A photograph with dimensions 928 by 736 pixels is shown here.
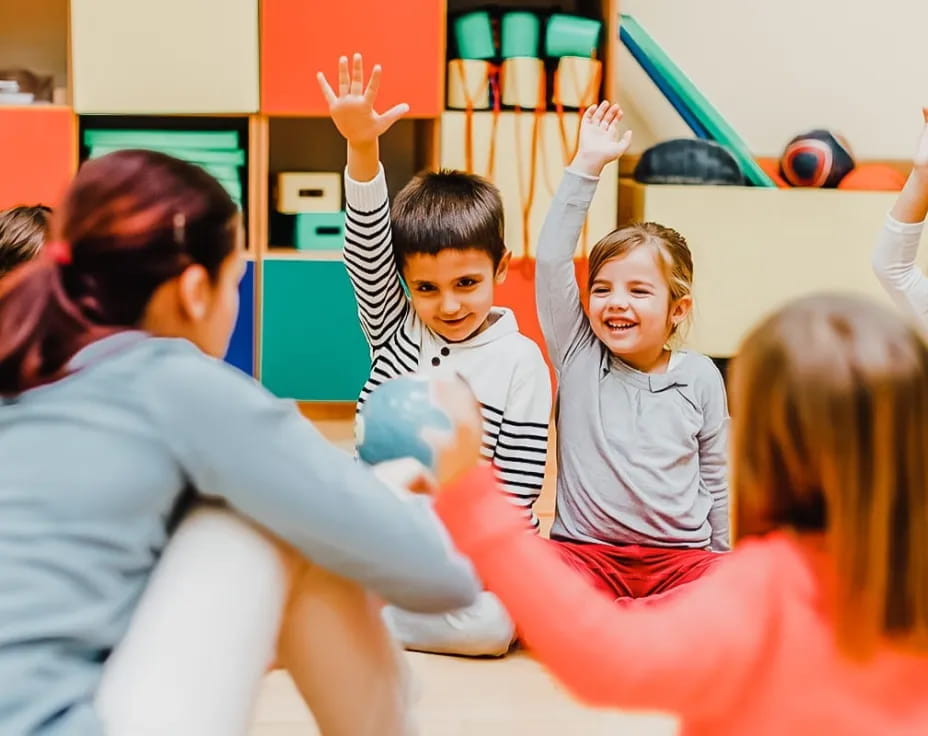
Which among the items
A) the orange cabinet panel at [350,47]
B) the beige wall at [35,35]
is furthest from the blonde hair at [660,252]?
the beige wall at [35,35]

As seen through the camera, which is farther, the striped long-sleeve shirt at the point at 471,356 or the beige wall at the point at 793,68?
the beige wall at the point at 793,68

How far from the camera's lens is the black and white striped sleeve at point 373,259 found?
5.27ft

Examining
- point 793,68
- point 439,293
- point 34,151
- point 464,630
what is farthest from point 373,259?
point 793,68

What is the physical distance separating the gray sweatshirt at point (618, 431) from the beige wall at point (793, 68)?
1.39 m

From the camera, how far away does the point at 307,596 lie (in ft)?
3.11

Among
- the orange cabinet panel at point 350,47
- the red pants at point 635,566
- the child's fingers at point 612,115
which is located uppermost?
the orange cabinet panel at point 350,47

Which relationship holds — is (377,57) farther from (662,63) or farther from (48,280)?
(48,280)

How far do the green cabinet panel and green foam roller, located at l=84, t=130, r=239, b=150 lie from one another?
0.28 meters

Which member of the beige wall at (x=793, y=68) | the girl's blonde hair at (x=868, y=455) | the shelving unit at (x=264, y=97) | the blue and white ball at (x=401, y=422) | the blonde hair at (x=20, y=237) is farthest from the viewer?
the beige wall at (x=793, y=68)

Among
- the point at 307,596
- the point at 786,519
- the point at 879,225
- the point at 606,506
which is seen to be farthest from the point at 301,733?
the point at 879,225

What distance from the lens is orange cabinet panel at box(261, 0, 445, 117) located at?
96.9 inches

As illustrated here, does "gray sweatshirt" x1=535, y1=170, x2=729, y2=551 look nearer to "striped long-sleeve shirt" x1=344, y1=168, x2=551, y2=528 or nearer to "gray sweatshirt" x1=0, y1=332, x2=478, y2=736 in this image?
"striped long-sleeve shirt" x1=344, y1=168, x2=551, y2=528

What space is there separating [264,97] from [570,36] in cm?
67

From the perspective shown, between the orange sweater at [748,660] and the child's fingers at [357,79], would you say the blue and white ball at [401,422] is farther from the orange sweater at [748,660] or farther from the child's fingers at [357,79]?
the child's fingers at [357,79]
